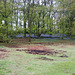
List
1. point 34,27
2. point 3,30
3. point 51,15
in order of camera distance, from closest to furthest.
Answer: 1. point 3,30
2. point 34,27
3. point 51,15

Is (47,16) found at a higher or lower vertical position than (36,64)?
higher

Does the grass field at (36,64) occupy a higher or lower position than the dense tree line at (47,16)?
lower

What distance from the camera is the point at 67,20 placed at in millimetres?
46750

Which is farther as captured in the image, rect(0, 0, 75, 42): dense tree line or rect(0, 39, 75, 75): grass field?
rect(0, 0, 75, 42): dense tree line

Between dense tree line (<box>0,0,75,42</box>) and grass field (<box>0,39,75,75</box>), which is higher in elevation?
dense tree line (<box>0,0,75,42</box>)

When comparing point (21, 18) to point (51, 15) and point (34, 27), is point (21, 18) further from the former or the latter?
point (51, 15)

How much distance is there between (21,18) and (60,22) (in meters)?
15.8

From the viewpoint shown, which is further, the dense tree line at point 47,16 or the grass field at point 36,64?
the dense tree line at point 47,16

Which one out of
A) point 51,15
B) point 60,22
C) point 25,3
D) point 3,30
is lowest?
point 3,30

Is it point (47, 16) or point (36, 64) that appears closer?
point (36, 64)

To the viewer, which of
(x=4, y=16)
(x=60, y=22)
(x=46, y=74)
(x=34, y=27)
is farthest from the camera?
(x=34, y=27)

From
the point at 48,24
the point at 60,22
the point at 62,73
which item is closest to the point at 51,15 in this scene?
the point at 48,24

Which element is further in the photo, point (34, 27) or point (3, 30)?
point (34, 27)

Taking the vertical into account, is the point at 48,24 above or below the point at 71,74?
above
